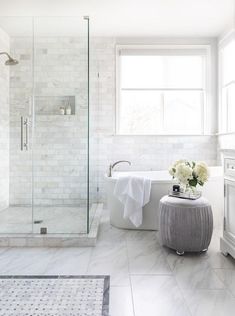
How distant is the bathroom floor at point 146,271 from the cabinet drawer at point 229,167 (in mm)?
768

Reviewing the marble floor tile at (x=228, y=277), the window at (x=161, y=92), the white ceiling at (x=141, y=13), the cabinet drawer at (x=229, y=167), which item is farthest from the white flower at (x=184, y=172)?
the white ceiling at (x=141, y=13)

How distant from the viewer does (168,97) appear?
4.80 m

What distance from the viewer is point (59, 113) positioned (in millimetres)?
4465

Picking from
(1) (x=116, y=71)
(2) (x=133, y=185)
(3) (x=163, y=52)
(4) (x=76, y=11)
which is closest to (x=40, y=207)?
(2) (x=133, y=185)

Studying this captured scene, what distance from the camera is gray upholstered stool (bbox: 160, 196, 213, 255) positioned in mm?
2533

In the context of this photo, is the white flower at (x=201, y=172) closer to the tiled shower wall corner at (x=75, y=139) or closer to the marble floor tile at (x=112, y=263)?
the marble floor tile at (x=112, y=263)

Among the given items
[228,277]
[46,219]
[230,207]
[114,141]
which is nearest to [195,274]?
[228,277]

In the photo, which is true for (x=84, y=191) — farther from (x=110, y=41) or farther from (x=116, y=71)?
(x=110, y=41)

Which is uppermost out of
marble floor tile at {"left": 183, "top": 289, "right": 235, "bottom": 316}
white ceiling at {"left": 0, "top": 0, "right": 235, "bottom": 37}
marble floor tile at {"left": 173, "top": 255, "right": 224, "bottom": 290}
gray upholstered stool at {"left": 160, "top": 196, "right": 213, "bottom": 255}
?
white ceiling at {"left": 0, "top": 0, "right": 235, "bottom": 37}

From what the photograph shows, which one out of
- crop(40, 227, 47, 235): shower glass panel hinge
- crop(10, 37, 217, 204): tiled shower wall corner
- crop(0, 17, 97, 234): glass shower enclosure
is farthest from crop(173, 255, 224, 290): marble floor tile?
crop(0, 17, 97, 234): glass shower enclosure

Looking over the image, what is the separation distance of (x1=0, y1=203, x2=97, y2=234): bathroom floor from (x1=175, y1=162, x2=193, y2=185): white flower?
3.97ft

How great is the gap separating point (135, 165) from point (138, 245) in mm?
1946

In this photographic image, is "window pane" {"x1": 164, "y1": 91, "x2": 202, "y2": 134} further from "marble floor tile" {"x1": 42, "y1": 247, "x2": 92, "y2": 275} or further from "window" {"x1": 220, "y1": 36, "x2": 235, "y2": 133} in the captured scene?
"marble floor tile" {"x1": 42, "y1": 247, "x2": 92, "y2": 275}

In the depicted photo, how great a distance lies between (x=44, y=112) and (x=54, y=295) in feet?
10.4
